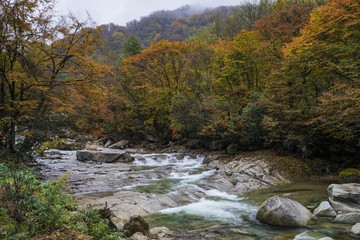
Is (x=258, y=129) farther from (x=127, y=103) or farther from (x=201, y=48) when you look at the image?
(x=127, y=103)

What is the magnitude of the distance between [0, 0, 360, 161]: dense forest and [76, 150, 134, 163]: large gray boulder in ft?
10.7

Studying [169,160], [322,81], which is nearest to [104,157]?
[169,160]

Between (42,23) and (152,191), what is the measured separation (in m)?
9.24

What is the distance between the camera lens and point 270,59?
659 inches

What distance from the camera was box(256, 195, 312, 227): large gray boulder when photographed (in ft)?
21.3

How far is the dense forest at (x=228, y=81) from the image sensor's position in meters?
9.92

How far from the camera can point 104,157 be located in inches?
710

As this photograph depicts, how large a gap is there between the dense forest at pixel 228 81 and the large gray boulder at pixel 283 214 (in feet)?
16.1

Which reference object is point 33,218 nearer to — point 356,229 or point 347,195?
point 356,229

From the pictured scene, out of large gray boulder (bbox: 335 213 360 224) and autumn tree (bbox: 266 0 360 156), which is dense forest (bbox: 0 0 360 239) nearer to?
autumn tree (bbox: 266 0 360 156)

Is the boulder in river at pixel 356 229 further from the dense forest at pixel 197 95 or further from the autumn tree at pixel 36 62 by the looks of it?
the autumn tree at pixel 36 62

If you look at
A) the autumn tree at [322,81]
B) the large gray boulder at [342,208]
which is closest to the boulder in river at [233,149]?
the autumn tree at [322,81]

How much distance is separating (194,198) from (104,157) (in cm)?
1068

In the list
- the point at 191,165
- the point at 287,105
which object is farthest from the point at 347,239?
the point at 191,165
